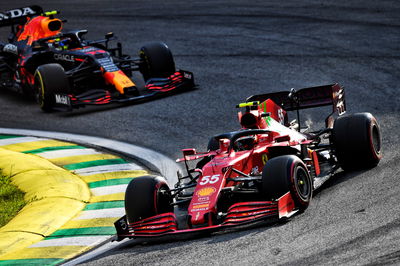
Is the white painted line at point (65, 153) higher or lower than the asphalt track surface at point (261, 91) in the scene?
lower

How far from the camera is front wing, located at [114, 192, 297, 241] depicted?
28.8 feet

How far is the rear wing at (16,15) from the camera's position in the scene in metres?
18.6

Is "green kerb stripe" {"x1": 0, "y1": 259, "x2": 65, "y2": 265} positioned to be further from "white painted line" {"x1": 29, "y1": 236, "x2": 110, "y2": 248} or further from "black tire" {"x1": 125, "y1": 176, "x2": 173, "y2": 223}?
"black tire" {"x1": 125, "y1": 176, "x2": 173, "y2": 223}

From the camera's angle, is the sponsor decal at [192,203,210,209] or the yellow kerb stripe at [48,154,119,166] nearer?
the sponsor decal at [192,203,210,209]

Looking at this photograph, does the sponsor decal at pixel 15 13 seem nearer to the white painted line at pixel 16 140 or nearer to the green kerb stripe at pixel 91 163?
the white painted line at pixel 16 140

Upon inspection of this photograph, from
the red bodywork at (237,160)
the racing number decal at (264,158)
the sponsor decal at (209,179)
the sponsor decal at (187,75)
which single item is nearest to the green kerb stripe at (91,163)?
the red bodywork at (237,160)

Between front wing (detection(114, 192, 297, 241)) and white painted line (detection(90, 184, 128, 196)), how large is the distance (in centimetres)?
205

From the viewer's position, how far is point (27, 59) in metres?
17.5

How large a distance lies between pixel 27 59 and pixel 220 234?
9.67 meters

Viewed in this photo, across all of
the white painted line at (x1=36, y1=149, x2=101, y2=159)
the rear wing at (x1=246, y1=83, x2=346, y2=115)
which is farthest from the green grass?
the rear wing at (x1=246, y1=83, x2=346, y2=115)

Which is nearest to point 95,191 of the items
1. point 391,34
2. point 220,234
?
point 220,234

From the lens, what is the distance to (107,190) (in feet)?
37.8

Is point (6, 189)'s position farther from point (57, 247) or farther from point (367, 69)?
point (367, 69)

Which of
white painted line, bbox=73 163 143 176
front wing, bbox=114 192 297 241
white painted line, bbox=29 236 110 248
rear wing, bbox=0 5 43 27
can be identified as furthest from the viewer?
rear wing, bbox=0 5 43 27
